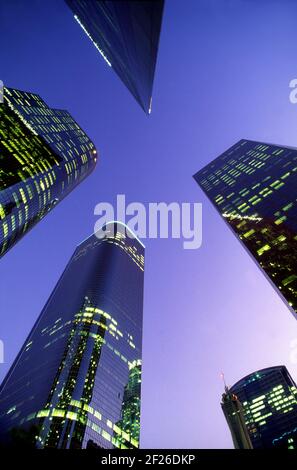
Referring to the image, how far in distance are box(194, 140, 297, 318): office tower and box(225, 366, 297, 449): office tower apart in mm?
99088

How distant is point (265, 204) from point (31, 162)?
81.6m

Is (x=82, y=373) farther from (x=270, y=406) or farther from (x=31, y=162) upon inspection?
(x=270, y=406)

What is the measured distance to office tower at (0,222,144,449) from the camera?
102250 mm

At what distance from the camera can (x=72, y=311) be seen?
152m

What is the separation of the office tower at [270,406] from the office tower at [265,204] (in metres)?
99.1

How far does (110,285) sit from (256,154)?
338 ft

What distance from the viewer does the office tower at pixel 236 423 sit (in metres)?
31.0

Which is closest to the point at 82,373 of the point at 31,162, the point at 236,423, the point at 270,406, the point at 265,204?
the point at 31,162

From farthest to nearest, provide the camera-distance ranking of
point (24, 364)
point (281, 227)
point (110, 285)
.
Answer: point (110, 285)
point (24, 364)
point (281, 227)

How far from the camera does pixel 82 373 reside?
381 feet

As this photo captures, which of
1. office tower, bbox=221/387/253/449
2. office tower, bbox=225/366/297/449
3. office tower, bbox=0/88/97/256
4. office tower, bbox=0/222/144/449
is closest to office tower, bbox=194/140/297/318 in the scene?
office tower, bbox=221/387/253/449

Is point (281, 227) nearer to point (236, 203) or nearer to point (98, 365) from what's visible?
point (236, 203)

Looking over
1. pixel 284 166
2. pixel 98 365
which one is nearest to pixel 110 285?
pixel 98 365
